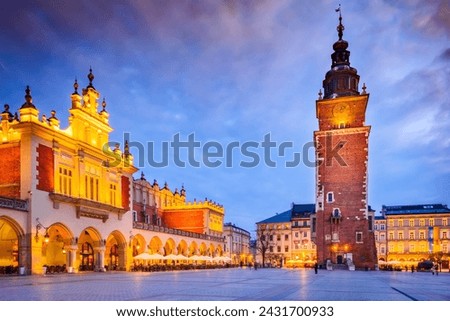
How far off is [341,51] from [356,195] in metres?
18.9

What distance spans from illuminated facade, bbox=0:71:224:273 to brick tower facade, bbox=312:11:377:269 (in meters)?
19.4

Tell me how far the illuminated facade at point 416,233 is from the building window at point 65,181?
209 feet

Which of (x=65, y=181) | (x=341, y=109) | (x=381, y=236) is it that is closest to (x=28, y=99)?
(x=65, y=181)

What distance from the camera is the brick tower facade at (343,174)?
54406 mm

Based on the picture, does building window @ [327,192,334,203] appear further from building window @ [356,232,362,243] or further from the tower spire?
the tower spire

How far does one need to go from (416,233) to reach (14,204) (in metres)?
74.0

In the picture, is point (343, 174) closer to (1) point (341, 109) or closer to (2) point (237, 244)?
(1) point (341, 109)

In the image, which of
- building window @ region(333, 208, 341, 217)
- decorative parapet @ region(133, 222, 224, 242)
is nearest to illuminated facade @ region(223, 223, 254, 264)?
decorative parapet @ region(133, 222, 224, 242)

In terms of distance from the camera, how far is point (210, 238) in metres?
67.1

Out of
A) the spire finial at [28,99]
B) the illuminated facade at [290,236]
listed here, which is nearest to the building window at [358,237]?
the spire finial at [28,99]

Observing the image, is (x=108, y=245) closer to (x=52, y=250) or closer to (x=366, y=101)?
(x=52, y=250)

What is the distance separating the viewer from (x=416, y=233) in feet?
279

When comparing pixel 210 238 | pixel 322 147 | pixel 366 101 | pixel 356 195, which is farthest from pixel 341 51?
pixel 210 238

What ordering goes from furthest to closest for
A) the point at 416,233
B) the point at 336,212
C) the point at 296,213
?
the point at 296,213 → the point at 416,233 → the point at 336,212
